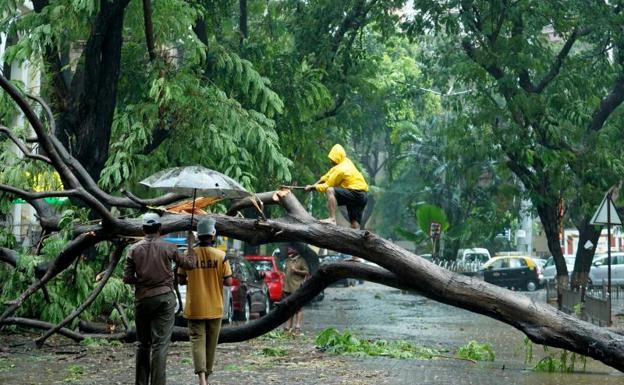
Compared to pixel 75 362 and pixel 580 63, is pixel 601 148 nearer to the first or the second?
pixel 580 63

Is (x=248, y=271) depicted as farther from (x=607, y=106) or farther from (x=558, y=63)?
(x=607, y=106)

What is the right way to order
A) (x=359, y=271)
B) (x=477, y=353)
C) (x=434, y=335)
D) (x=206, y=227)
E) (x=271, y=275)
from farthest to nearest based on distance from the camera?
(x=271, y=275) → (x=434, y=335) → (x=477, y=353) → (x=359, y=271) → (x=206, y=227)

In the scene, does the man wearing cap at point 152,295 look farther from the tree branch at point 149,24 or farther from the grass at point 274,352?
the tree branch at point 149,24

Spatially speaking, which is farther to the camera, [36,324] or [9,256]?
[9,256]

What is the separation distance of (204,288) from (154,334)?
753mm

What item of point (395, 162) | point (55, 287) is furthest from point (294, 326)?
point (395, 162)

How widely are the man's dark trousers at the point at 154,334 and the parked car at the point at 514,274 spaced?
→ 129ft

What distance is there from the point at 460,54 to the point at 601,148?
5.13 metres

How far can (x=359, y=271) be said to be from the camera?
13086 mm

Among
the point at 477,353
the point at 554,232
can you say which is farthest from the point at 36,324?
the point at 554,232

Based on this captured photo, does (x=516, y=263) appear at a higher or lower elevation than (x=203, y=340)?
higher

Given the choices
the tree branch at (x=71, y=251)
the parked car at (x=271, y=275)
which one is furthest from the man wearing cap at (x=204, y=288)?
the parked car at (x=271, y=275)

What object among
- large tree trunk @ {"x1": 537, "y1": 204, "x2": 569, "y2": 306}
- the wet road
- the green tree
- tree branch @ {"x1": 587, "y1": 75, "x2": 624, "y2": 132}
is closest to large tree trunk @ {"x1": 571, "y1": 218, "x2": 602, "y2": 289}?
large tree trunk @ {"x1": 537, "y1": 204, "x2": 569, "y2": 306}

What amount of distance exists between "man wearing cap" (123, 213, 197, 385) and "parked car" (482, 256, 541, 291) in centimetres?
Result: 3921
